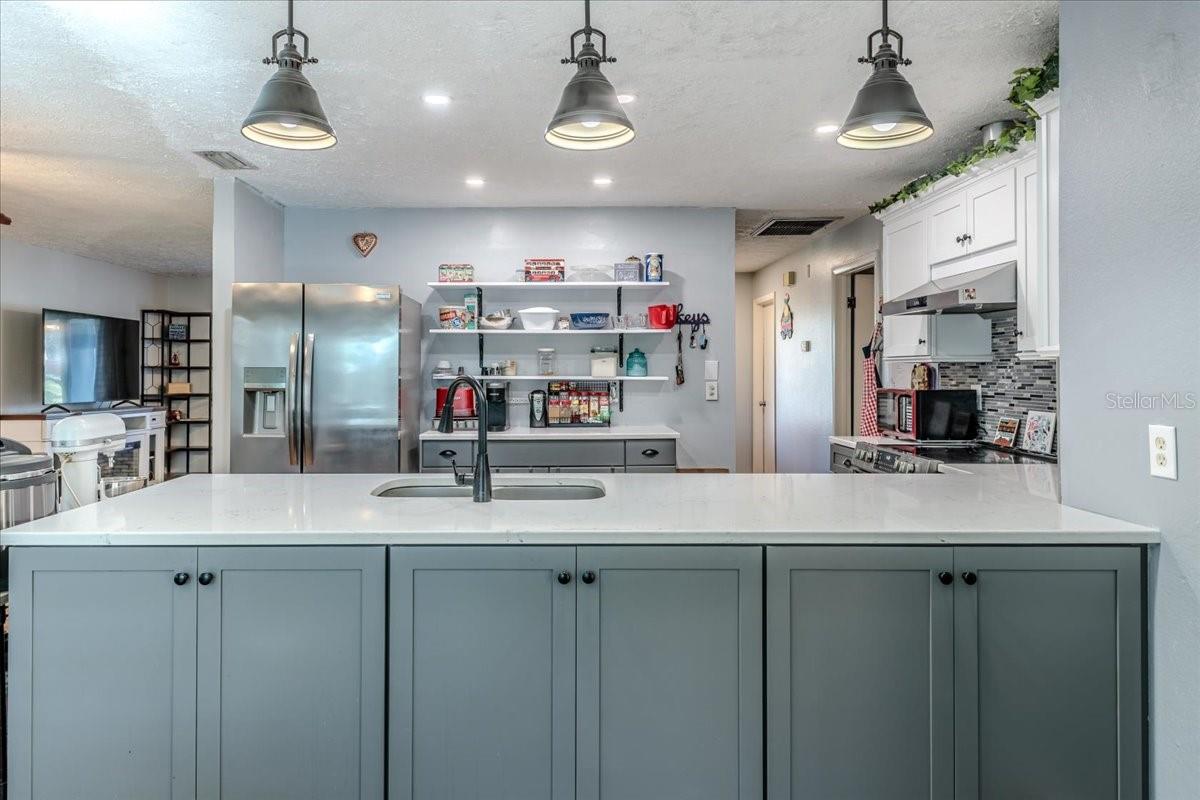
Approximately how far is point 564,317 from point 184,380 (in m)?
6.33

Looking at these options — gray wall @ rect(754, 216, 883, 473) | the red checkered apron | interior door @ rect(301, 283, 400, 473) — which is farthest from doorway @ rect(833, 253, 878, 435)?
interior door @ rect(301, 283, 400, 473)

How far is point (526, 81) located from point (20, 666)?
2.50 m

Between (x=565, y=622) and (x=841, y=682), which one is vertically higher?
(x=565, y=622)

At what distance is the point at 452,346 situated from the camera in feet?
16.0

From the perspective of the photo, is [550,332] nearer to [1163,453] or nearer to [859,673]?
[859,673]

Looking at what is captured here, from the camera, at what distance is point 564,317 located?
4855 mm

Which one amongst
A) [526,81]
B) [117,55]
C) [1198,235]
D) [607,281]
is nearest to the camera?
[1198,235]

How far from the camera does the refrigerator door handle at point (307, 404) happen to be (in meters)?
3.96

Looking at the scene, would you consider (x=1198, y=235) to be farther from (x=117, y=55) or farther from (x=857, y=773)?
(x=117, y=55)

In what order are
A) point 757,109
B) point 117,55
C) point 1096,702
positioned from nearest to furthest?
point 1096,702
point 117,55
point 757,109

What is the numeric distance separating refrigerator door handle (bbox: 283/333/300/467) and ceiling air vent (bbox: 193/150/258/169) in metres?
1.01

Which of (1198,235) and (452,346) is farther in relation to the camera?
(452,346)

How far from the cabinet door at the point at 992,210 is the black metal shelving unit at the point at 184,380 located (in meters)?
8.44

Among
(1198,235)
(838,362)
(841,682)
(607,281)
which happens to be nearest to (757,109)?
(607,281)
